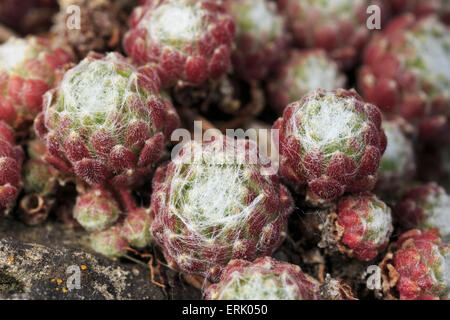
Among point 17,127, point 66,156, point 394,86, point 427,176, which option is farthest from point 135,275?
point 427,176

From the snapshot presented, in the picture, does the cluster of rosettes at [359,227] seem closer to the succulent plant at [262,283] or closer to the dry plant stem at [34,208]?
the succulent plant at [262,283]

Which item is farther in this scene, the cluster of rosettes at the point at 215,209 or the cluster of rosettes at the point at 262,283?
the cluster of rosettes at the point at 215,209

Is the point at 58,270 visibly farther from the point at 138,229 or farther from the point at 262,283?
the point at 262,283

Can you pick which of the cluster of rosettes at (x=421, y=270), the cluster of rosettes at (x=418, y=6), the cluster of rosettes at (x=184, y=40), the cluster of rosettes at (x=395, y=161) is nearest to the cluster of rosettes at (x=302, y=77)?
the cluster of rosettes at (x=395, y=161)

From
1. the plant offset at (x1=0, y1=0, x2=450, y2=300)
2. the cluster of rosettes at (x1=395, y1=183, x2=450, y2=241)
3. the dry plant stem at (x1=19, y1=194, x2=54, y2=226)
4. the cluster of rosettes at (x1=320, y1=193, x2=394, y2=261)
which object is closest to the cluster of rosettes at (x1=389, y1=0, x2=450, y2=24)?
the plant offset at (x1=0, y1=0, x2=450, y2=300)

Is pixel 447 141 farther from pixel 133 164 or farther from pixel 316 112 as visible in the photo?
pixel 133 164
